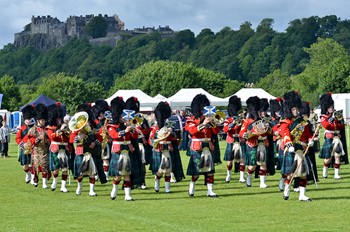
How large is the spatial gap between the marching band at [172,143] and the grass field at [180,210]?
444 millimetres

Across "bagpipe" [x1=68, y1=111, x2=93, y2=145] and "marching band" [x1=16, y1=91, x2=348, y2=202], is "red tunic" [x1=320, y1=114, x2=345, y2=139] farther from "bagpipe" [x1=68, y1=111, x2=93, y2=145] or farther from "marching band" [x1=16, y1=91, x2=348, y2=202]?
"bagpipe" [x1=68, y1=111, x2=93, y2=145]

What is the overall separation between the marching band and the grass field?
0.44 meters

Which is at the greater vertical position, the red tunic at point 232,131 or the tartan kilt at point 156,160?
the red tunic at point 232,131

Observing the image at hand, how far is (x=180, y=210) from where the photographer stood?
19.7 m

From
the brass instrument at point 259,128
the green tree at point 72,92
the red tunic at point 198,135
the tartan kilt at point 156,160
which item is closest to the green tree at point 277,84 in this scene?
the green tree at point 72,92

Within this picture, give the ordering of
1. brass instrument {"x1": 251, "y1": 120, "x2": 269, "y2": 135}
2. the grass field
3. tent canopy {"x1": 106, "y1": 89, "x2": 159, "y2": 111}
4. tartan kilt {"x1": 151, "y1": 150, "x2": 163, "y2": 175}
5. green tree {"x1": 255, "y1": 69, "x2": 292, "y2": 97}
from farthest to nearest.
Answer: green tree {"x1": 255, "y1": 69, "x2": 292, "y2": 97} < tent canopy {"x1": 106, "y1": 89, "x2": 159, "y2": 111} < brass instrument {"x1": 251, "y1": 120, "x2": 269, "y2": 135} < tartan kilt {"x1": 151, "y1": 150, "x2": 163, "y2": 175} < the grass field

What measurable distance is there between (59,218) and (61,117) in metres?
7.11

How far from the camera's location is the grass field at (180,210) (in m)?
17.3

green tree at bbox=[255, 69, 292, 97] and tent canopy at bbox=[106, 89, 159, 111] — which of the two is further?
green tree at bbox=[255, 69, 292, 97]

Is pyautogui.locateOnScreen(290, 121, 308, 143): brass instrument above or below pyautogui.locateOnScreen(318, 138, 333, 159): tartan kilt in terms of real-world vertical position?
above

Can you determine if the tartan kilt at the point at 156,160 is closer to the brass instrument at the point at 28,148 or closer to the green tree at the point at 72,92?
the brass instrument at the point at 28,148

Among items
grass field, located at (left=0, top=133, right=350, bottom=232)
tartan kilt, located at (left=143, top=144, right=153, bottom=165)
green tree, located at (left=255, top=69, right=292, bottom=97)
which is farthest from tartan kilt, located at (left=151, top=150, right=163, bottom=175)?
green tree, located at (left=255, top=69, right=292, bottom=97)

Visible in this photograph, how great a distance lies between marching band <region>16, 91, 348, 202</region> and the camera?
21.0m

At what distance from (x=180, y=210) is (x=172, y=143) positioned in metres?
4.22
